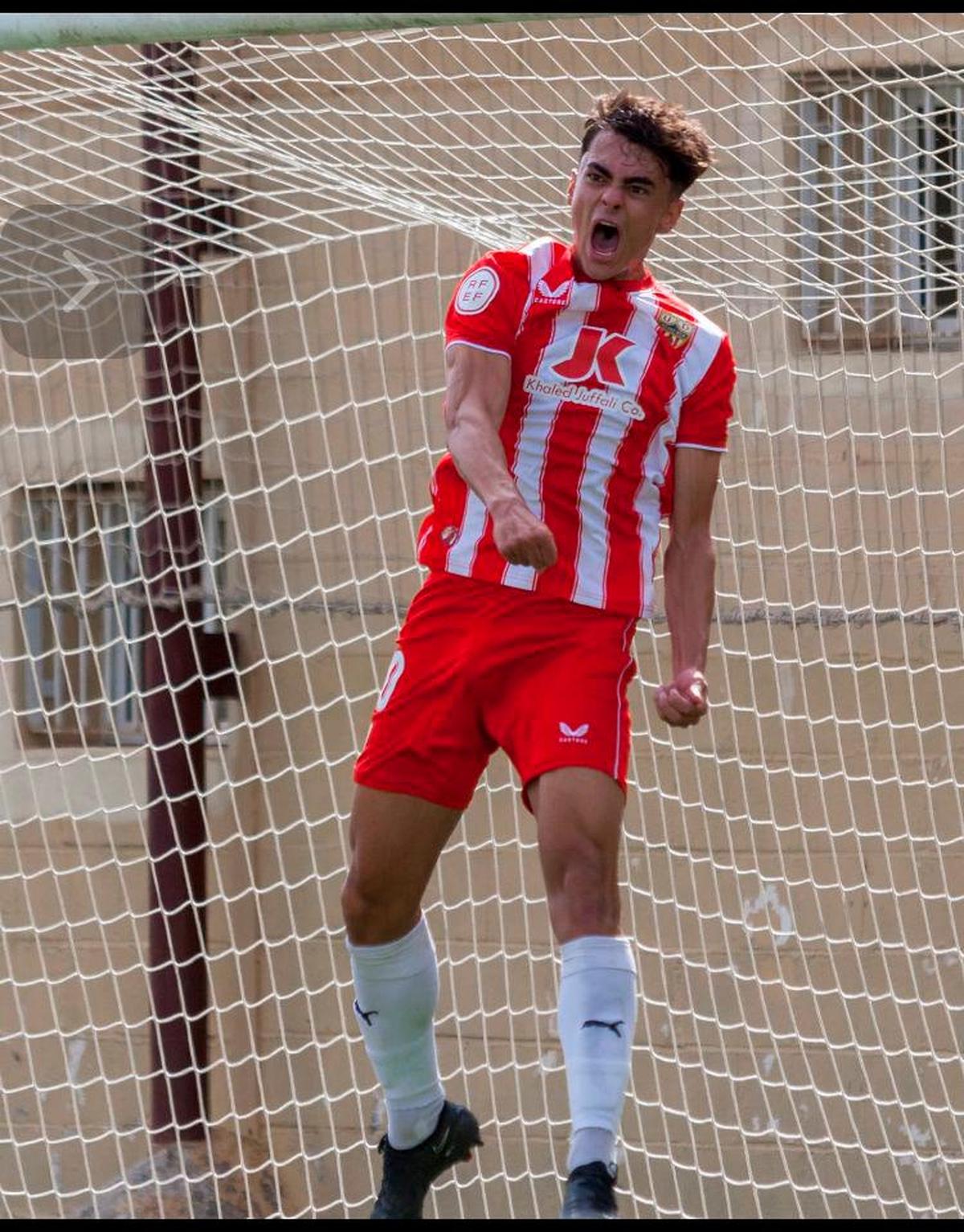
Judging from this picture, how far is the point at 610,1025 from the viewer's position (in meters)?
2.28

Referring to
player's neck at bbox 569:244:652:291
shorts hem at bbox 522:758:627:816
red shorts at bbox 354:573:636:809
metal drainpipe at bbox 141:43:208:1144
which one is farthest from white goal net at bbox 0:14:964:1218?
shorts hem at bbox 522:758:627:816

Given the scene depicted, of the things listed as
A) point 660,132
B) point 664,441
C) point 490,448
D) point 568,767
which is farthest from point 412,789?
point 660,132

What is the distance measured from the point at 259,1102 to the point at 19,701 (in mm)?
1205

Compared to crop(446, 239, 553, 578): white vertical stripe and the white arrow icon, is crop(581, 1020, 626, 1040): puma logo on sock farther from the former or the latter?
the white arrow icon

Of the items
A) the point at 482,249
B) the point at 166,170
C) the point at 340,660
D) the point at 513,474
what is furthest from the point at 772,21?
the point at 513,474

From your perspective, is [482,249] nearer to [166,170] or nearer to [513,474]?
[166,170]

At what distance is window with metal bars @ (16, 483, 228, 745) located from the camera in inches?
188

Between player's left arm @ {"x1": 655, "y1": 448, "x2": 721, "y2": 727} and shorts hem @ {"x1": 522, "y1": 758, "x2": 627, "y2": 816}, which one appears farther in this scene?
player's left arm @ {"x1": 655, "y1": 448, "x2": 721, "y2": 727}

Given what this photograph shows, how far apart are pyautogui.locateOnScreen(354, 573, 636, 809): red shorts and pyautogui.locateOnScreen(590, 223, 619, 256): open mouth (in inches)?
17.7

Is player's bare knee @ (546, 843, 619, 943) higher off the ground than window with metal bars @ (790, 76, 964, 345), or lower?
lower

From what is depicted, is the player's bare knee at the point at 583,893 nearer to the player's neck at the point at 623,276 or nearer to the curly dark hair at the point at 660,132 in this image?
the player's neck at the point at 623,276

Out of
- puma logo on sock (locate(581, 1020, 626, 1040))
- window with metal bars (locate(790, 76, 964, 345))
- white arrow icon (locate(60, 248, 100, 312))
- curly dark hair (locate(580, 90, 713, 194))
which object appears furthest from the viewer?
window with metal bars (locate(790, 76, 964, 345))

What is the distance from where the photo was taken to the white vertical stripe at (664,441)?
2455mm

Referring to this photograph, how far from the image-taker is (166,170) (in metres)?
4.54
